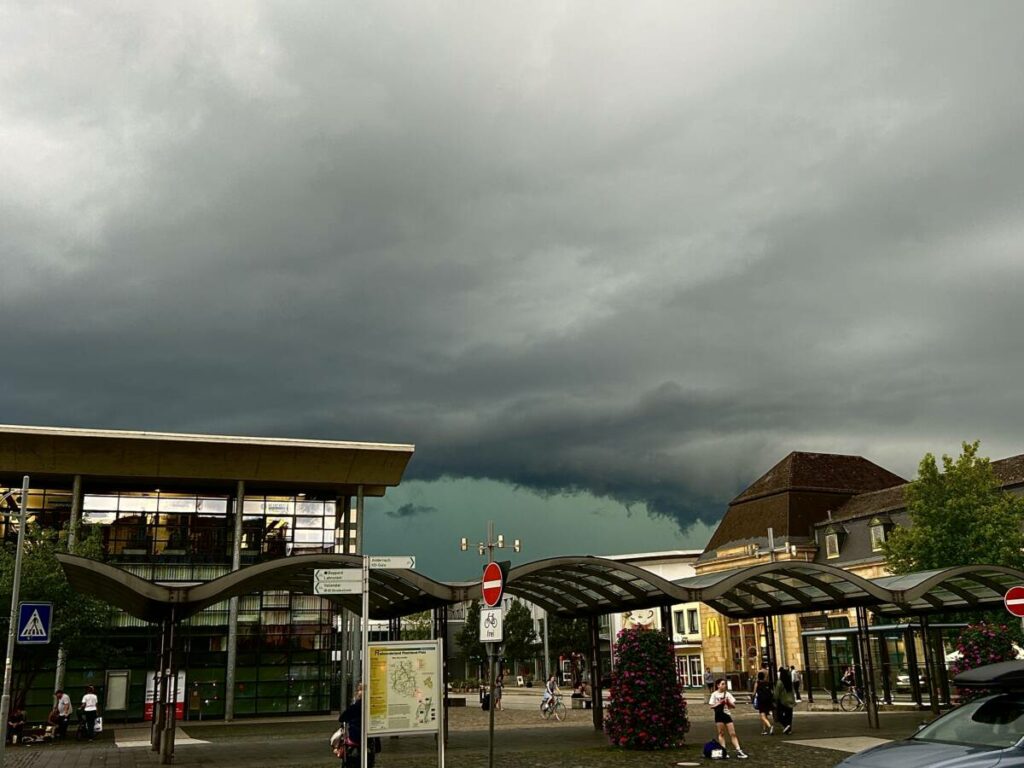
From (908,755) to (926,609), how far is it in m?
21.4

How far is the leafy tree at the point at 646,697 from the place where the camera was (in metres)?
21.7

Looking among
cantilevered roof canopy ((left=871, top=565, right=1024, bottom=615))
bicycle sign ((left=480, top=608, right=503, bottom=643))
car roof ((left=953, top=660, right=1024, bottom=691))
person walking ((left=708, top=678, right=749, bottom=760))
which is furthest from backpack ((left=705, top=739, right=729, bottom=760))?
car roof ((left=953, top=660, right=1024, bottom=691))

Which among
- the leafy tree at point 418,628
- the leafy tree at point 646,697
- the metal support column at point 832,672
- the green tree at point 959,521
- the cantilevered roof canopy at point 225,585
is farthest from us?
the leafy tree at point 418,628

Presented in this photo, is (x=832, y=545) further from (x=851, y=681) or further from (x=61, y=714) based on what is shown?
(x=61, y=714)

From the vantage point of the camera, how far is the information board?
15.2m

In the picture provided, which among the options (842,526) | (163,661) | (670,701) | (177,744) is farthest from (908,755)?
(842,526)

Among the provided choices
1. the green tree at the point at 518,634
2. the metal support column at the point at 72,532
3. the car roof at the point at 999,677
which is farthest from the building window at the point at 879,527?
the car roof at the point at 999,677

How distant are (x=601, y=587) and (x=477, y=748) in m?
5.19

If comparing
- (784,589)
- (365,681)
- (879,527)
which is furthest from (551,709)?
(879,527)

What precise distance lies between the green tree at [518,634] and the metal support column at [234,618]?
4466cm

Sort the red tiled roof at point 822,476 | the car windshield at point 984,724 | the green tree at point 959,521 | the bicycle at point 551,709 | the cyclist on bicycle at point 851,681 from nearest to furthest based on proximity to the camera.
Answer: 1. the car windshield at point 984,724
2. the green tree at point 959,521
3. the bicycle at point 551,709
4. the cyclist on bicycle at point 851,681
5. the red tiled roof at point 822,476

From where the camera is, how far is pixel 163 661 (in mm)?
22062

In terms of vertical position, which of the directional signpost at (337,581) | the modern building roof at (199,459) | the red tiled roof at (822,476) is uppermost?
the red tiled roof at (822,476)

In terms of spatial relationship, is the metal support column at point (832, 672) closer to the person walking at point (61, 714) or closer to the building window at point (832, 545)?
the building window at point (832, 545)
